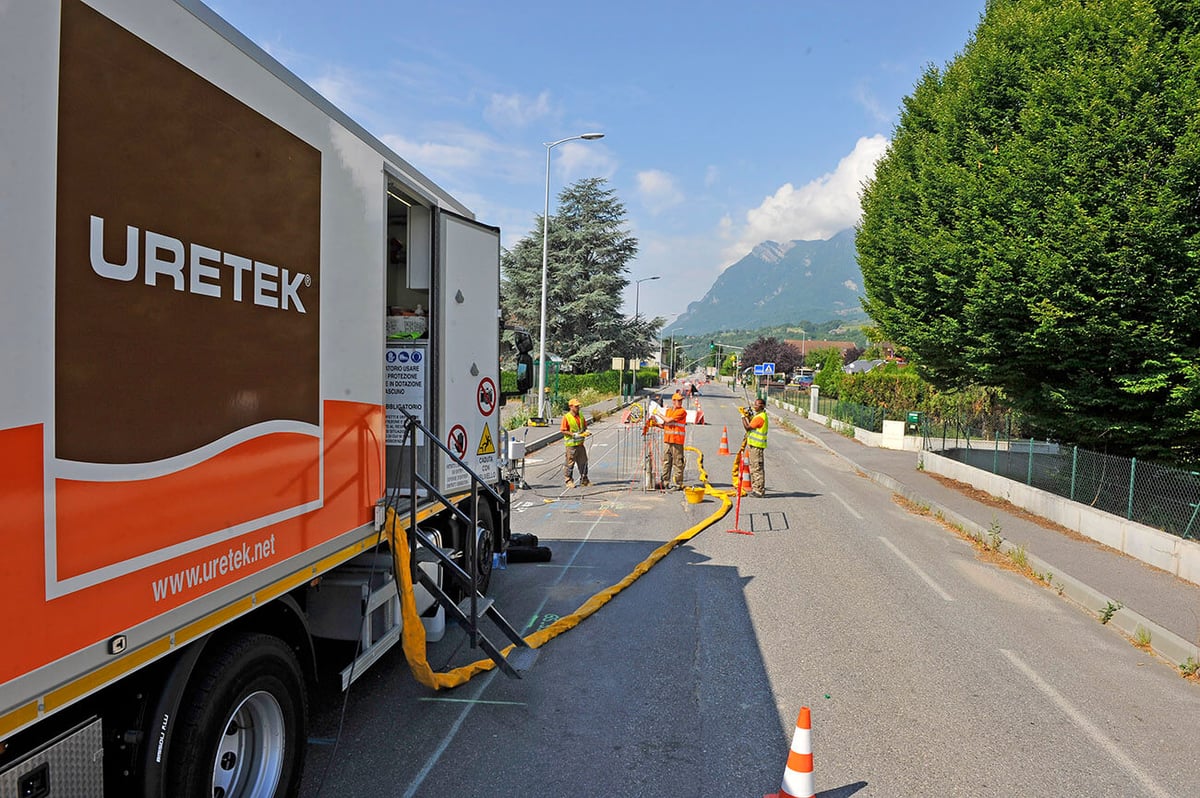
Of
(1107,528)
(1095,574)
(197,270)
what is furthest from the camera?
(1107,528)

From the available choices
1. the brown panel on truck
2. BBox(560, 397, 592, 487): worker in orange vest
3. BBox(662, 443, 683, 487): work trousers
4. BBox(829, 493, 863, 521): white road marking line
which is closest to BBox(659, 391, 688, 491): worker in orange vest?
BBox(662, 443, 683, 487): work trousers

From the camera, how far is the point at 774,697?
555 cm

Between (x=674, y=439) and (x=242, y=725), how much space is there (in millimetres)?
11788

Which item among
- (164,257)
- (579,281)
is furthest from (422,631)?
(579,281)

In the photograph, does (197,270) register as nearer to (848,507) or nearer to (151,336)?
(151,336)

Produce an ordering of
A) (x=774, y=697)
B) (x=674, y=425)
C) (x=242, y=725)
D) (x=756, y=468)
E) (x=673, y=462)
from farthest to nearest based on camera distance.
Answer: (x=673, y=462), (x=674, y=425), (x=756, y=468), (x=774, y=697), (x=242, y=725)

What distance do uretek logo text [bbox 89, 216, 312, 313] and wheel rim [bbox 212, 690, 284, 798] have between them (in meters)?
1.80

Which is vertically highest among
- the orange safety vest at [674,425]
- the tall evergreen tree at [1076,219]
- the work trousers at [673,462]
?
the tall evergreen tree at [1076,219]

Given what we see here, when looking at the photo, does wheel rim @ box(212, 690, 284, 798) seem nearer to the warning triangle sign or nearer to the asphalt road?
the asphalt road

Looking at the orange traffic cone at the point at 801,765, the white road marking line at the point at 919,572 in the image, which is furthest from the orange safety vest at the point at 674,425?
the orange traffic cone at the point at 801,765

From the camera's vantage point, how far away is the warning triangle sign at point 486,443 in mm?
6949

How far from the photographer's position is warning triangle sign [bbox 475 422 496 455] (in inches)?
274

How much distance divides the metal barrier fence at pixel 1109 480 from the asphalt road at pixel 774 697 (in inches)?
98.2

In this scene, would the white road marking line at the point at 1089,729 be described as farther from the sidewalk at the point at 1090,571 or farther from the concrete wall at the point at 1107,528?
the concrete wall at the point at 1107,528
